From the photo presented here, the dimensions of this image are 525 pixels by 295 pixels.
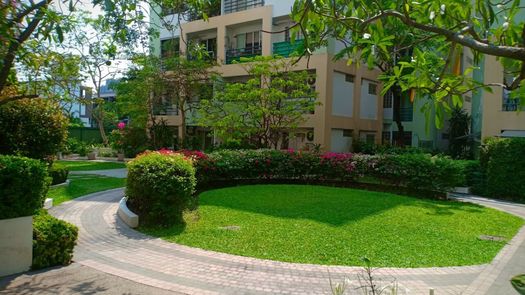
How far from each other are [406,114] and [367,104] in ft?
12.5

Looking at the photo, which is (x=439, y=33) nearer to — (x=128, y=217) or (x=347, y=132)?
(x=128, y=217)

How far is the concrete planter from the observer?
5.89 m

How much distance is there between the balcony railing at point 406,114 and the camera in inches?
1064

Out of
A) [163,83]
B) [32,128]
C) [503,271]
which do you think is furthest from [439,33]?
[163,83]

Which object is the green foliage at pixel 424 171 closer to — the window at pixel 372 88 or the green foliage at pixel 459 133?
the window at pixel 372 88

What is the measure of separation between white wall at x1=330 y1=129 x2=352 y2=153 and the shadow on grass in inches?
309

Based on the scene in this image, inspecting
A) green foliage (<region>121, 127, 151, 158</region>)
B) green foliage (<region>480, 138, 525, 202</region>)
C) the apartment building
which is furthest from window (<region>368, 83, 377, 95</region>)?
green foliage (<region>121, 127, 151, 158</region>)

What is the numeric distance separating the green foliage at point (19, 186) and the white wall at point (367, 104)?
20887 millimetres

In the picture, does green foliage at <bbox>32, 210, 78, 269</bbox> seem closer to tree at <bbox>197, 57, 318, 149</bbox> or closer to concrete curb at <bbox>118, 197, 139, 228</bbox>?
concrete curb at <bbox>118, 197, 139, 228</bbox>

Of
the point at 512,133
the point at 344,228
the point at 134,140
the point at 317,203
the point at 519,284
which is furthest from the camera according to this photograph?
the point at 134,140

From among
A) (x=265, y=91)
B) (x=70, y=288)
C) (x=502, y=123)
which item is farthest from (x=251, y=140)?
(x=70, y=288)

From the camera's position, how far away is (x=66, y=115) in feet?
48.5

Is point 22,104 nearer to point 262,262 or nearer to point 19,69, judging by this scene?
point 19,69

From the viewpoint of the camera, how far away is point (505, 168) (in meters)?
15.5
